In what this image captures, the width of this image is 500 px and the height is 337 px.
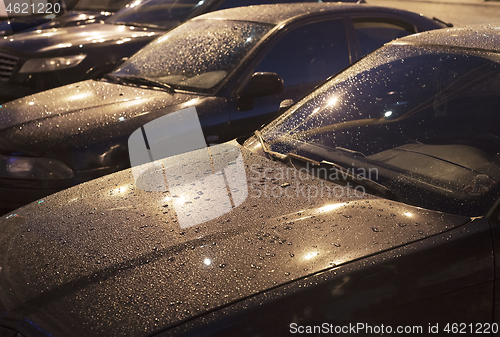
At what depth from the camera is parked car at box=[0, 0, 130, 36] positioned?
6638 millimetres

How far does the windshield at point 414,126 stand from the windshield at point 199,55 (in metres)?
1.25

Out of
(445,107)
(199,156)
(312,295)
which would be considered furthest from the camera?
(199,156)

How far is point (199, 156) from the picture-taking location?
8.43ft

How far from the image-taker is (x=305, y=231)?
1752 mm

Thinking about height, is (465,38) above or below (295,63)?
above

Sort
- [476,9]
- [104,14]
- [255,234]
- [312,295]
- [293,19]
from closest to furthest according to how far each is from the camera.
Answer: [312,295]
[255,234]
[293,19]
[104,14]
[476,9]

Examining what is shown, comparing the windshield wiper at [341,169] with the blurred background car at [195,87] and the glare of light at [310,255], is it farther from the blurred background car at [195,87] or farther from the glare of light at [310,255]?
the blurred background car at [195,87]

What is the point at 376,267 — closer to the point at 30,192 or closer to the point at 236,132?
the point at 236,132

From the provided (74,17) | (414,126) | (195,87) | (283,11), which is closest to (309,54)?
(283,11)

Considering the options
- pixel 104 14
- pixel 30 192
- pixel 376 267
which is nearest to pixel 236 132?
pixel 30 192

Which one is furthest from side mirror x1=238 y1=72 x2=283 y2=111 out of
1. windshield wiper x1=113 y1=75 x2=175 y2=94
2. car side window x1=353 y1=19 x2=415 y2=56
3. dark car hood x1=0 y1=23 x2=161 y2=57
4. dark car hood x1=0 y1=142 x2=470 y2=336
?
dark car hood x1=0 y1=23 x2=161 y2=57

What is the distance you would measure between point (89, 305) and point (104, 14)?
6.40 meters

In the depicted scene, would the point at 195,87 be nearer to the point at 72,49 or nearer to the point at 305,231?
the point at 305,231

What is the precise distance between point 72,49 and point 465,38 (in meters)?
4.40
